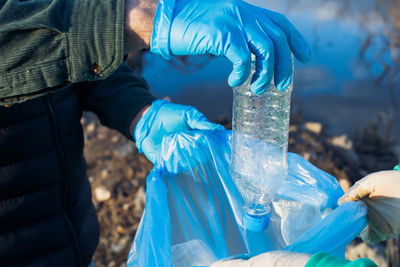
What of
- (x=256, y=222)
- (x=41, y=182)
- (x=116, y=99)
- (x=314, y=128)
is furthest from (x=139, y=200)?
(x=314, y=128)

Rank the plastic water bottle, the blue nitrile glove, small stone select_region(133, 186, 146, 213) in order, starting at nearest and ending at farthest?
the plastic water bottle → the blue nitrile glove → small stone select_region(133, 186, 146, 213)

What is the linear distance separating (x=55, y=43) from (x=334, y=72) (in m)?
6.23

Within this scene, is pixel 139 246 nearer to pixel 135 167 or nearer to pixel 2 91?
pixel 2 91

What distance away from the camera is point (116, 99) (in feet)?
5.04

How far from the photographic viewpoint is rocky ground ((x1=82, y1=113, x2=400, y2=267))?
8.54ft

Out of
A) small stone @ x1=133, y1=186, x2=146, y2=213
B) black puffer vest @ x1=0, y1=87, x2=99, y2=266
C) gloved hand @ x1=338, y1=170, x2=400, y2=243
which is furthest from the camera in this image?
small stone @ x1=133, y1=186, x2=146, y2=213

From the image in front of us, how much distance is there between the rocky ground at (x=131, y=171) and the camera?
2602 mm

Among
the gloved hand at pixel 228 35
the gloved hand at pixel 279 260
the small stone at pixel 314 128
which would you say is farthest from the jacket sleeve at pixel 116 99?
the small stone at pixel 314 128

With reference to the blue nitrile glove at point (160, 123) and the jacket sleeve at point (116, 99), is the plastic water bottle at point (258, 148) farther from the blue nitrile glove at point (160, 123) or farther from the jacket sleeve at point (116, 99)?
the jacket sleeve at point (116, 99)

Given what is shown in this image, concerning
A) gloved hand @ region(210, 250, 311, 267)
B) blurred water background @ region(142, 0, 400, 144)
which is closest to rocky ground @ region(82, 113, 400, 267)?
blurred water background @ region(142, 0, 400, 144)

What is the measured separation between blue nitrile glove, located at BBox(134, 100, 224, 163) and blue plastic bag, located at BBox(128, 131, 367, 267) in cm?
14

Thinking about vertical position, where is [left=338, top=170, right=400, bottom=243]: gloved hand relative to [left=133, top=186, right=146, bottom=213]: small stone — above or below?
above

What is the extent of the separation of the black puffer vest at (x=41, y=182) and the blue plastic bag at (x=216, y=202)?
1.30ft

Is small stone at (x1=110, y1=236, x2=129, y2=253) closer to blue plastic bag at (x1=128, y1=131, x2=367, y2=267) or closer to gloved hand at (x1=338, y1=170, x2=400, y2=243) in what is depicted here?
blue plastic bag at (x1=128, y1=131, x2=367, y2=267)
